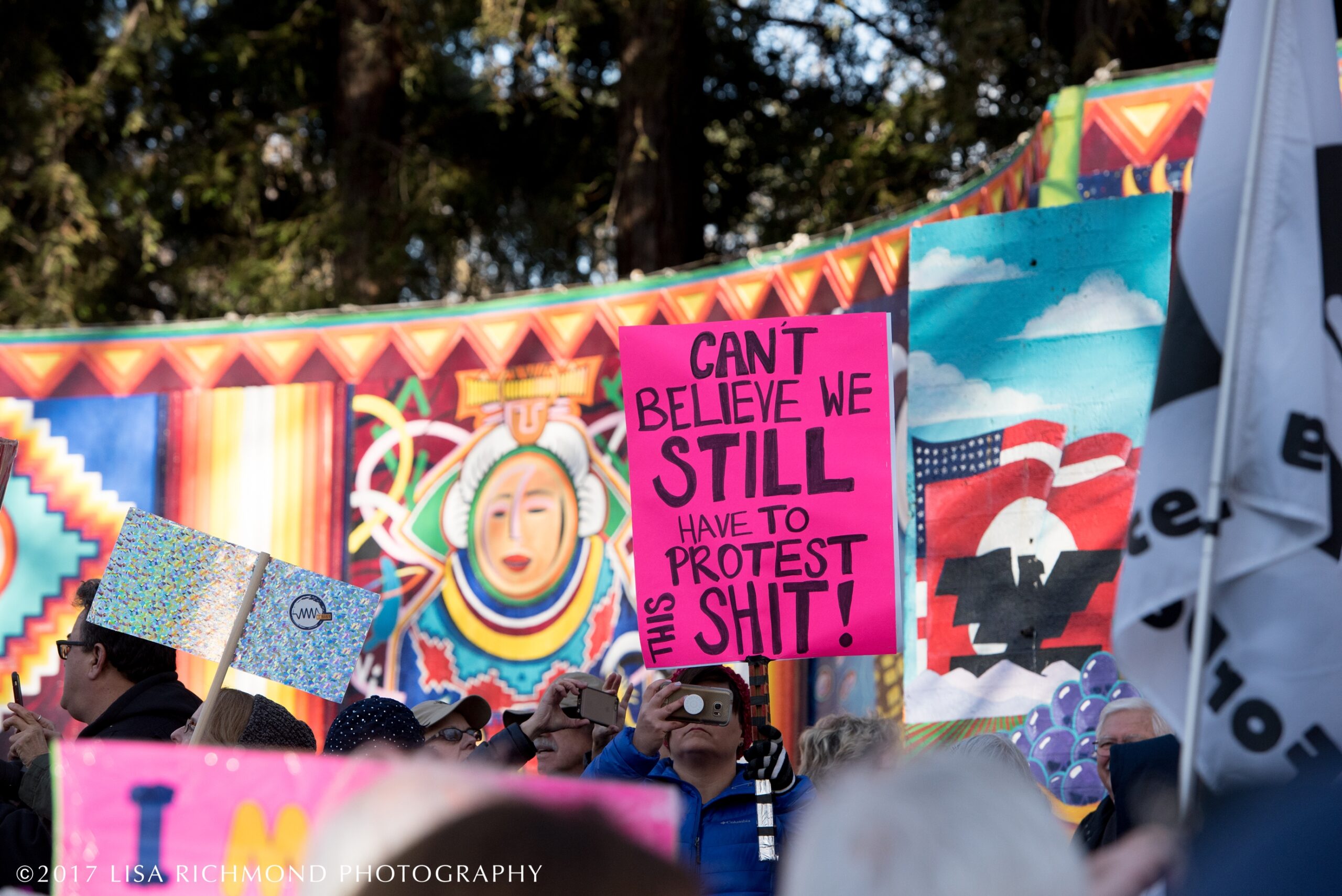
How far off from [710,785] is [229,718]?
115cm

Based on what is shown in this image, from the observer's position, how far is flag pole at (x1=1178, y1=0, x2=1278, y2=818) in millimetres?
2102

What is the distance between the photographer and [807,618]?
12.1ft

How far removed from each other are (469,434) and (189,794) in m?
5.80

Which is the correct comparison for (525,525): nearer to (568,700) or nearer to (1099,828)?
(568,700)

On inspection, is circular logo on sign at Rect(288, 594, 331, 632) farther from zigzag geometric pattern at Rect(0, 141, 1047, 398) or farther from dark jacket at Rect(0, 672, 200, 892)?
zigzag geometric pattern at Rect(0, 141, 1047, 398)

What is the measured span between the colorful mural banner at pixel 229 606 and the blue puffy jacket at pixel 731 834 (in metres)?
0.86

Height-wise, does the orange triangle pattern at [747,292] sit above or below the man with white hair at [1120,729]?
above

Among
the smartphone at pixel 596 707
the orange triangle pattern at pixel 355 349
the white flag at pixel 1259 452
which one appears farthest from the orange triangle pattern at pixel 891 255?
the white flag at pixel 1259 452

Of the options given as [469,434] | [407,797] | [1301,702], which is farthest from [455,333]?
[407,797]

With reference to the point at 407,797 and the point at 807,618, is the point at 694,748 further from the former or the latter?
the point at 407,797

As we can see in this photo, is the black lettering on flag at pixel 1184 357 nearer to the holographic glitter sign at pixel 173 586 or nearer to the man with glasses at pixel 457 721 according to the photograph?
the holographic glitter sign at pixel 173 586

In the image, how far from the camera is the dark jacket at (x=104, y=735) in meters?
3.09

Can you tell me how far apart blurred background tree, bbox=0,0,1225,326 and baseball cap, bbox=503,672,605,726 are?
5861mm

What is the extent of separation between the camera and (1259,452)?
2.32 meters
